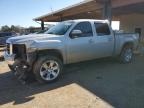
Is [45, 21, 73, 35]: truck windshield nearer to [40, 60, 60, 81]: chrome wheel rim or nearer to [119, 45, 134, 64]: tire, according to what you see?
[40, 60, 60, 81]: chrome wheel rim

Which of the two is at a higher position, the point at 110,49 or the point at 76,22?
the point at 76,22

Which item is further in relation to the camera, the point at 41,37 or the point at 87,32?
the point at 87,32

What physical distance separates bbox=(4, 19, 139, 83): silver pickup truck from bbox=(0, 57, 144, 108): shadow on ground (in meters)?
0.46

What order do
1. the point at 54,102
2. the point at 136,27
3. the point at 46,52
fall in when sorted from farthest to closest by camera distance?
the point at 136,27 < the point at 46,52 < the point at 54,102

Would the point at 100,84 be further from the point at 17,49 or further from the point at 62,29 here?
the point at 17,49

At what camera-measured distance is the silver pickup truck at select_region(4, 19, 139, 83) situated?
6566 millimetres

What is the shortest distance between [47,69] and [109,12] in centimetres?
702

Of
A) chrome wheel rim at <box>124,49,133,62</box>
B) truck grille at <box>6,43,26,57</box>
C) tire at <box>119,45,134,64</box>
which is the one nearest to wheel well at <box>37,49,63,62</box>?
truck grille at <box>6,43,26,57</box>

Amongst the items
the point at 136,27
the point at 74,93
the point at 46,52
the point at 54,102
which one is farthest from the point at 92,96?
the point at 136,27

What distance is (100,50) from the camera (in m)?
8.25

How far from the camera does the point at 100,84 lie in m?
6.48

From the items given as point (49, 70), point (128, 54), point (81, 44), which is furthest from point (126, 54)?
point (49, 70)

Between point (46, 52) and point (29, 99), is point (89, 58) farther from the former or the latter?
point (29, 99)

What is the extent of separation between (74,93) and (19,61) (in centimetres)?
223
